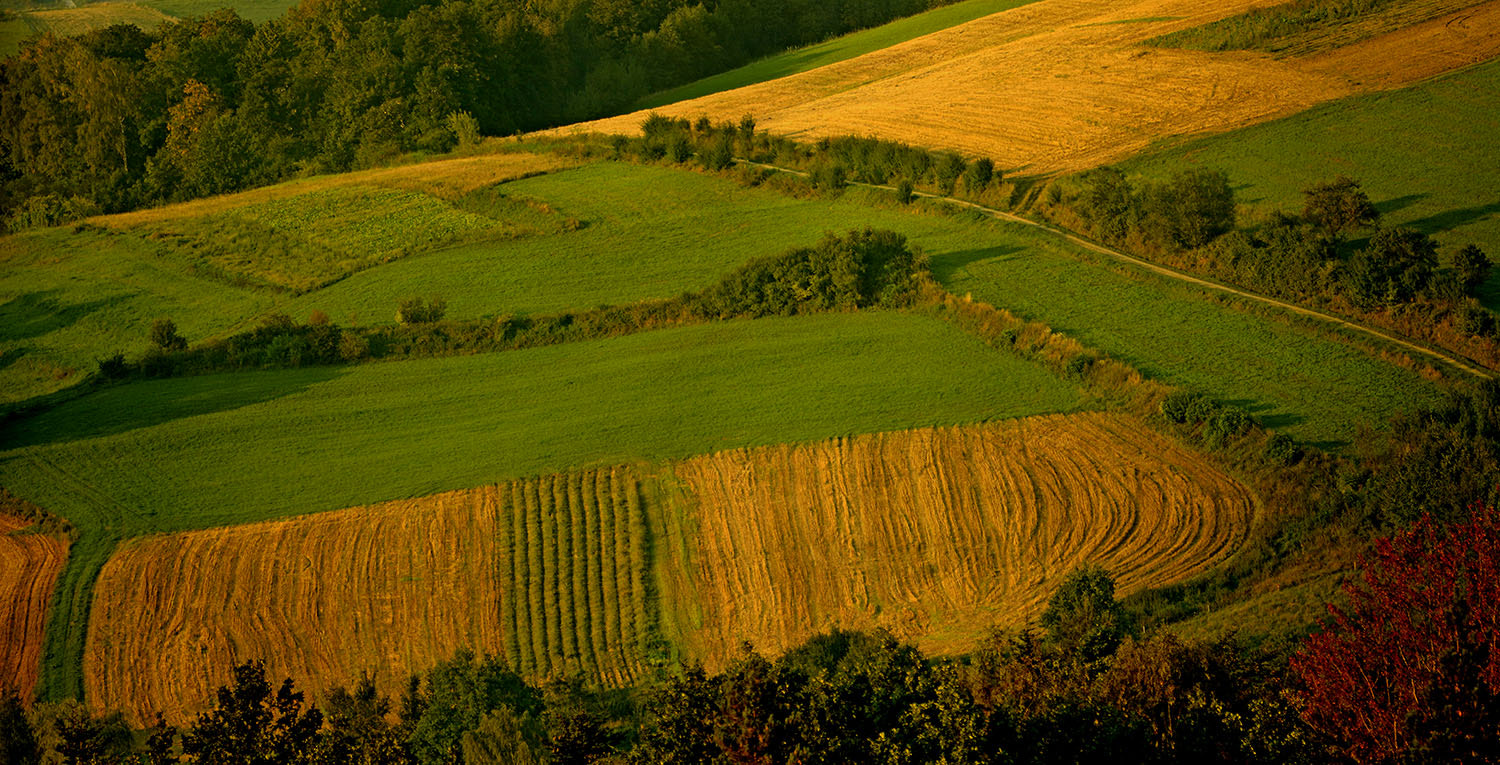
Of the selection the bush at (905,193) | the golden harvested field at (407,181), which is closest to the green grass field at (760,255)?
the bush at (905,193)

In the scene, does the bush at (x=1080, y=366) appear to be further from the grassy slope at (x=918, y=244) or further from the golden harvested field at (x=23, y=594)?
the golden harvested field at (x=23, y=594)

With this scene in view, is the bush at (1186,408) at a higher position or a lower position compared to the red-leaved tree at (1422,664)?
lower

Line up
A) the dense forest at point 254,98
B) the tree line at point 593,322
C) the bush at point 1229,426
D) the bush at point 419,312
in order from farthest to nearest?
the dense forest at point 254,98, the bush at point 419,312, the tree line at point 593,322, the bush at point 1229,426

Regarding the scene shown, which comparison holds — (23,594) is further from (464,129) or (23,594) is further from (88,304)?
(464,129)

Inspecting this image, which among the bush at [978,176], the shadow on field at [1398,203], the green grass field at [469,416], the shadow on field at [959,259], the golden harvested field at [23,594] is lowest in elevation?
the golden harvested field at [23,594]

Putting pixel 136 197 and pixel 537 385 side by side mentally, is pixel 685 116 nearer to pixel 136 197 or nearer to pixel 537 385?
pixel 136 197

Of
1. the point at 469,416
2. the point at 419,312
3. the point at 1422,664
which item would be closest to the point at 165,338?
the point at 419,312

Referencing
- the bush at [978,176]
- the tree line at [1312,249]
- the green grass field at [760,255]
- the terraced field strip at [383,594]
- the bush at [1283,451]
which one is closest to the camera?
the terraced field strip at [383,594]
